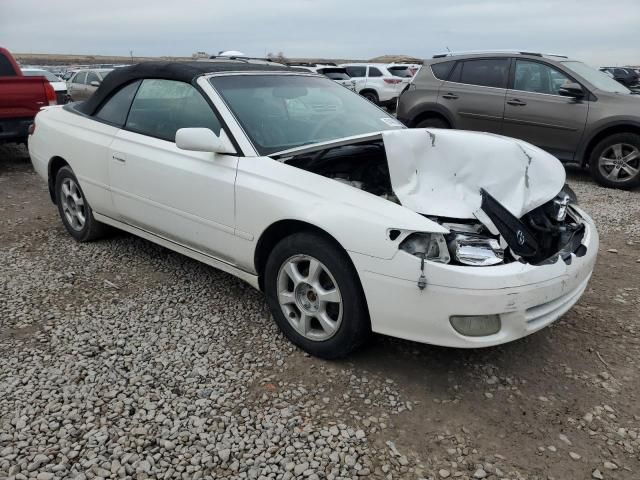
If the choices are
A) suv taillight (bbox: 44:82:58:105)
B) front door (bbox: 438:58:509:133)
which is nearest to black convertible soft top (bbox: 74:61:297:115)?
suv taillight (bbox: 44:82:58:105)

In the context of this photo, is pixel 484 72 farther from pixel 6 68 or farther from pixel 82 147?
pixel 6 68

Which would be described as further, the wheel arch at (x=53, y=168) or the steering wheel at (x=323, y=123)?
the wheel arch at (x=53, y=168)

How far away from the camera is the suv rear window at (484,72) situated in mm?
8133

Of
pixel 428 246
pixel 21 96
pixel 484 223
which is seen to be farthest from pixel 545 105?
pixel 21 96

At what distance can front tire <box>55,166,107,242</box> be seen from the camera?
477cm

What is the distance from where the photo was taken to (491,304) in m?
2.56

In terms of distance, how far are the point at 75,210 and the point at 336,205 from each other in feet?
10.2

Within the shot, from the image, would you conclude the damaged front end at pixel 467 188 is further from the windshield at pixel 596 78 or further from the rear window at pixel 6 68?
the rear window at pixel 6 68

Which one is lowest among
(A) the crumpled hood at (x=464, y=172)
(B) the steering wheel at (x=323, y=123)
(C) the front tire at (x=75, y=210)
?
(C) the front tire at (x=75, y=210)

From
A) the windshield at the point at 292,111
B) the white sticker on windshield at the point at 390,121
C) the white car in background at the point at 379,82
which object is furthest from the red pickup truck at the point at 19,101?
the white car in background at the point at 379,82

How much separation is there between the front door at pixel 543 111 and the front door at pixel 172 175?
221 inches

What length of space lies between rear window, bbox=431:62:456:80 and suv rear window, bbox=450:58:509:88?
0.12 m

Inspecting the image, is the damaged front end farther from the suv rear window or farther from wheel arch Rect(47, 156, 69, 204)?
the suv rear window

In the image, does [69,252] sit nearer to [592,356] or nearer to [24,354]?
[24,354]
